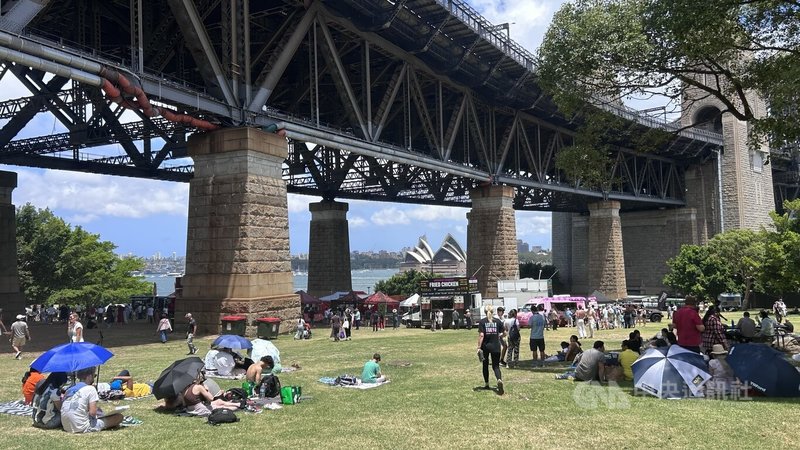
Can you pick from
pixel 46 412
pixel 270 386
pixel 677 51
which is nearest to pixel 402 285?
pixel 677 51

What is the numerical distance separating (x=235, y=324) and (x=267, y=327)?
4.41 ft

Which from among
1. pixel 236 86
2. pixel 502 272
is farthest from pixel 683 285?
pixel 236 86

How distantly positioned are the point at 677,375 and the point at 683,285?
52.5 meters

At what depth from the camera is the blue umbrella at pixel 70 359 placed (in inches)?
391

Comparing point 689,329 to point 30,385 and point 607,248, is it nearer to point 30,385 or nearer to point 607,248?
point 30,385

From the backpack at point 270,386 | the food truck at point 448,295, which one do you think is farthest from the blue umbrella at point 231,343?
the food truck at point 448,295

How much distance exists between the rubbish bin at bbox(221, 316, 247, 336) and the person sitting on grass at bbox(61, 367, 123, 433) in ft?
43.4

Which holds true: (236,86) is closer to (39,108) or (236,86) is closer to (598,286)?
(39,108)

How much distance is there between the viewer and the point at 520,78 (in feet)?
138

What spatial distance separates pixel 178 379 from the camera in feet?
36.3

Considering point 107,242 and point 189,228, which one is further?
point 107,242

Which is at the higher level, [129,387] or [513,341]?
[513,341]

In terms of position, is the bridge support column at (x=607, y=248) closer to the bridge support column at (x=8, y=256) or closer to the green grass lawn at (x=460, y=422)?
the bridge support column at (x=8, y=256)

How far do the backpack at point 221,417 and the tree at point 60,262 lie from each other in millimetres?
50496
